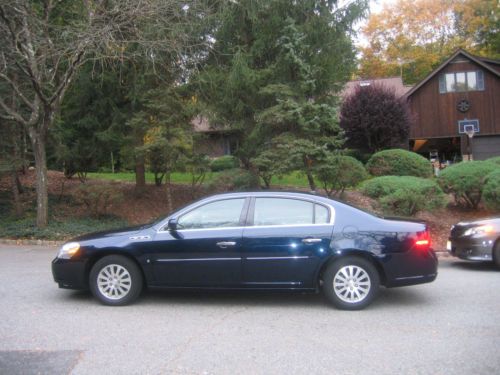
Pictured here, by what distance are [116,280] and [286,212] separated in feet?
7.86

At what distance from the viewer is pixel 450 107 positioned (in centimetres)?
3189

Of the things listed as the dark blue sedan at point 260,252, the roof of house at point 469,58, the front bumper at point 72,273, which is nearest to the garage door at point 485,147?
the roof of house at point 469,58

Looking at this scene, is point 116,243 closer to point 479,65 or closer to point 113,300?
point 113,300

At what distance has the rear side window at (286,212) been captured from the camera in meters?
6.57

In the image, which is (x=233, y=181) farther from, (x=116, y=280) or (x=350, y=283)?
(x=350, y=283)

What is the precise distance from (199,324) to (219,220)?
4.63 ft

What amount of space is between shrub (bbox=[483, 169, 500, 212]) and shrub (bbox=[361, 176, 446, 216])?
3.59ft

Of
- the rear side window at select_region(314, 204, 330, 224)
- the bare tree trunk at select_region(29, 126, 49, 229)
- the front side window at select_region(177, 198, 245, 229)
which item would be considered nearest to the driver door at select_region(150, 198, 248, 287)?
the front side window at select_region(177, 198, 245, 229)

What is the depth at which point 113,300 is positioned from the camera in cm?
657

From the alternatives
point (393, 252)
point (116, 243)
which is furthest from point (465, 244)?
point (116, 243)

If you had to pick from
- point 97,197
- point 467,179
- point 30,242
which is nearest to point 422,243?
point 467,179

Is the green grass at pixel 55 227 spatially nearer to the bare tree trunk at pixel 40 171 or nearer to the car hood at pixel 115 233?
the bare tree trunk at pixel 40 171

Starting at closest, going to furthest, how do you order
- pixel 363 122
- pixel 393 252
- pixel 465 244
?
pixel 393 252 < pixel 465 244 < pixel 363 122

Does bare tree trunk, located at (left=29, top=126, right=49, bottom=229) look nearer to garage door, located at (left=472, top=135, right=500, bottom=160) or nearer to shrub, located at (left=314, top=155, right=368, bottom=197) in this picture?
shrub, located at (left=314, top=155, right=368, bottom=197)
